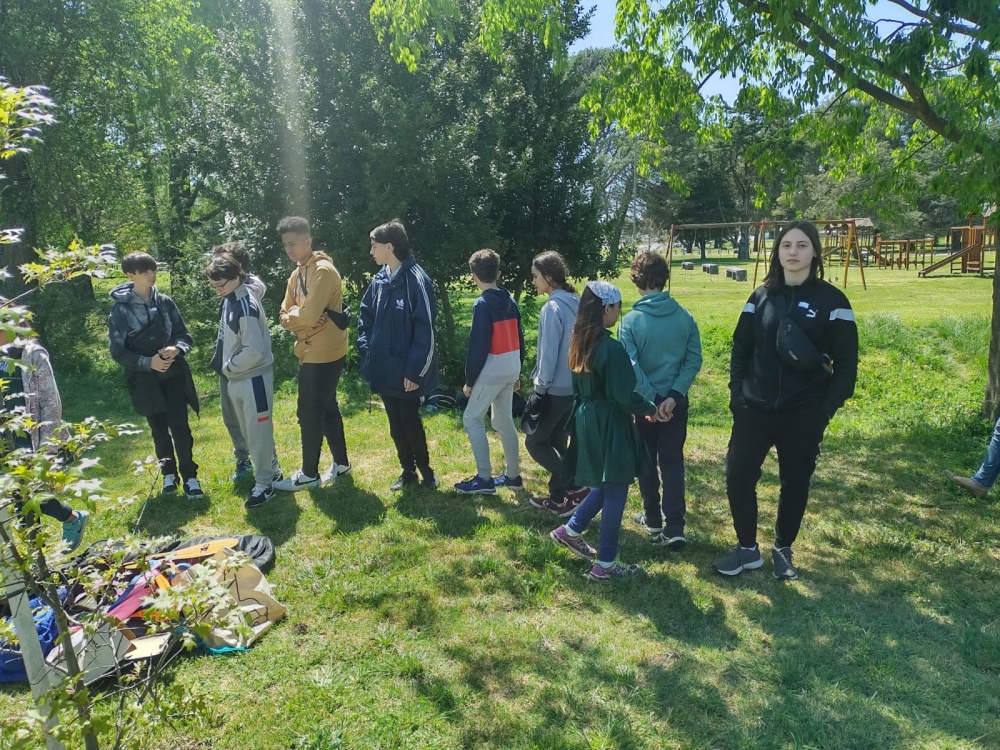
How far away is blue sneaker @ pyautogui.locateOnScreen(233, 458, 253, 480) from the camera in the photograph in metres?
6.14

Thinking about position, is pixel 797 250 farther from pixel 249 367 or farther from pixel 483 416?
pixel 249 367

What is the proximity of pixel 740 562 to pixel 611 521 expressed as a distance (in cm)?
86

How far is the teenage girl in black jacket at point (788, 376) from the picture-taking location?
367 centimetres

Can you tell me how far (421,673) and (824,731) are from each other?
1.74 metres

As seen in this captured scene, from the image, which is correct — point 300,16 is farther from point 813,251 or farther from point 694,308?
point 694,308

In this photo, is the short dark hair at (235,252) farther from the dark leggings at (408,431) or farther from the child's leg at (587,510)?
the child's leg at (587,510)

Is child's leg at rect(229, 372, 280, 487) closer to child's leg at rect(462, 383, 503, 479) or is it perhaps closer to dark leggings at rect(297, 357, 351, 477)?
dark leggings at rect(297, 357, 351, 477)

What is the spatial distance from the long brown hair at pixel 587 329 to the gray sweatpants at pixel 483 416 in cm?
137

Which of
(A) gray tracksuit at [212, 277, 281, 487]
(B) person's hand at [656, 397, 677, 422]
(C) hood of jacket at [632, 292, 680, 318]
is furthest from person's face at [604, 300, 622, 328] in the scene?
(A) gray tracksuit at [212, 277, 281, 487]

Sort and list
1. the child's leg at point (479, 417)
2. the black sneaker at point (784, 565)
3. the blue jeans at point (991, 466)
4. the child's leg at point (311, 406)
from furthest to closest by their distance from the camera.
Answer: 1. the child's leg at point (311, 406)
2. the blue jeans at point (991, 466)
3. the child's leg at point (479, 417)
4. the black sneaker at point (784, 565)

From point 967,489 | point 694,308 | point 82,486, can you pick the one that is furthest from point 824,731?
point 694,308

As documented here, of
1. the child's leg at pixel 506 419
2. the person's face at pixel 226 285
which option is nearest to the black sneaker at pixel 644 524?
the child's leg at pixel 506 419

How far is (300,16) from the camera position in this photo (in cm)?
988

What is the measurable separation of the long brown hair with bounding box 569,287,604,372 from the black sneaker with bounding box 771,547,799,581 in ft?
5.29
